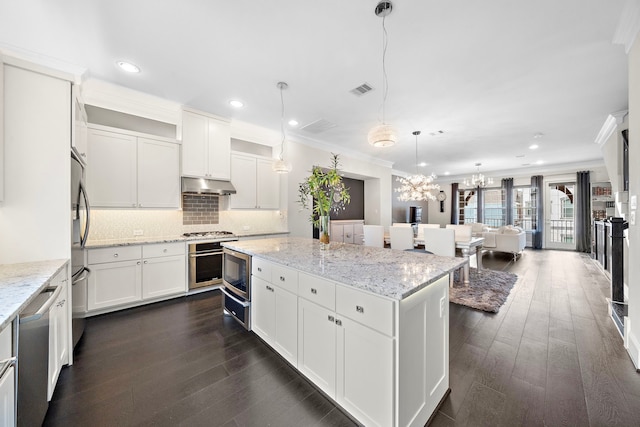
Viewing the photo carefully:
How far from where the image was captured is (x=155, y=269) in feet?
10.7

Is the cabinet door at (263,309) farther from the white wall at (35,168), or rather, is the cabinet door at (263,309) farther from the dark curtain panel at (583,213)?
the dark curtain panel at (583,213)

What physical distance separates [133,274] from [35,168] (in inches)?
65.2

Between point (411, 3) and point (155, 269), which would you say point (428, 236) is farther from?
point (155, 269)

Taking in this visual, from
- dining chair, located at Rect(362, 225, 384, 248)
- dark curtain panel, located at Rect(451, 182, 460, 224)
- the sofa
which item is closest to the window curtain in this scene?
dark curtain panel, located at Rect(451, 182, 460, 224)

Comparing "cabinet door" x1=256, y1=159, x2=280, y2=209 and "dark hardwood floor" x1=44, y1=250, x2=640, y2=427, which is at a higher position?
"cabinet door" x1=256, y1=159, x2=280, y2=209

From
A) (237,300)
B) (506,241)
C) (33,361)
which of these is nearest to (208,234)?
(237,300)

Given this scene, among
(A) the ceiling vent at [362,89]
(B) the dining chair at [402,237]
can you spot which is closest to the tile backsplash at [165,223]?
(B) the dining chair at [402,237]

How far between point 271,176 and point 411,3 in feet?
11.3

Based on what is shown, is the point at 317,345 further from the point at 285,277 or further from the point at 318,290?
the point at 285,277

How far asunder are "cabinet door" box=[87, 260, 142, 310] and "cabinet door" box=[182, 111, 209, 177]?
1507 millimetres

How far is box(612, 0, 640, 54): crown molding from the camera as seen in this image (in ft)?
6.15

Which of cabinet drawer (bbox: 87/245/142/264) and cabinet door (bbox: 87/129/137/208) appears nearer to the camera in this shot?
cabinet drawer (bbox: 87/245/142/264)

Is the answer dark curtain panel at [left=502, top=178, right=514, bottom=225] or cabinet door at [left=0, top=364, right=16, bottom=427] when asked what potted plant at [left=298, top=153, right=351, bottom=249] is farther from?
dark curtain panel at [left=502, top=178, right=514, bottom=225]

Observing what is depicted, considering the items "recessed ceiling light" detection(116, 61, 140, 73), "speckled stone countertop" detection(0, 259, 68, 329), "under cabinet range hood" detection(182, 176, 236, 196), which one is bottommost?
"speckled stone countertop" detection(0, 259, 68, 329)
